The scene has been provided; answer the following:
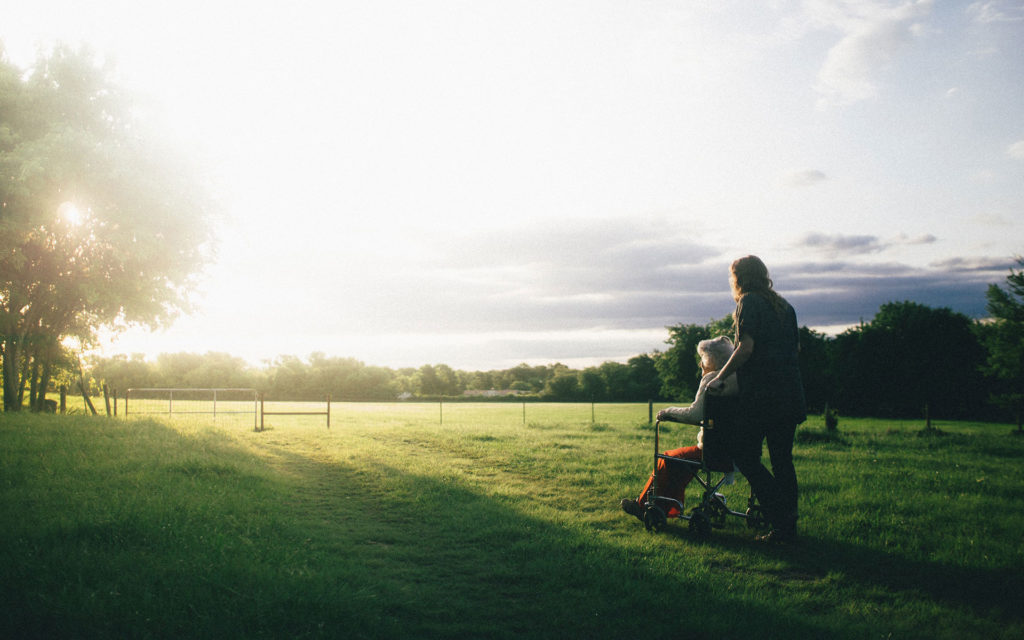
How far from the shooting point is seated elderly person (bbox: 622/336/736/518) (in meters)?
5.75

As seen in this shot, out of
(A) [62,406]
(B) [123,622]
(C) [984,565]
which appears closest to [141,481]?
(B) [123,622]

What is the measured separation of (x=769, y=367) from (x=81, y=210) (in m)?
22.0

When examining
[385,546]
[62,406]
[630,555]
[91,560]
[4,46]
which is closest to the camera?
[91,560]

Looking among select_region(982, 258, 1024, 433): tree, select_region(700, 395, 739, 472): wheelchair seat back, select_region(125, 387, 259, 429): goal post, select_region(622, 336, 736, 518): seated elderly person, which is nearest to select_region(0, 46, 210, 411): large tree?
select_region(125, 387, 259, 429): goal post

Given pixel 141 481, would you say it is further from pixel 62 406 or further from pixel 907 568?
pixel 62 406

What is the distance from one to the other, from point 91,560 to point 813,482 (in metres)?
9.32

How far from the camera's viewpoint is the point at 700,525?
5.84 m

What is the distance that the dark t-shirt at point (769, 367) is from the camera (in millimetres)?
5367

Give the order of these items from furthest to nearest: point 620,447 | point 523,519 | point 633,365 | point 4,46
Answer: point 633,365 → point 4,46 → point 620,447 → point 523,519

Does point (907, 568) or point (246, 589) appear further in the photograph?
point (907, 568)

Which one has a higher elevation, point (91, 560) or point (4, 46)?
point (4, 46)

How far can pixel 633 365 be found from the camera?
260ft

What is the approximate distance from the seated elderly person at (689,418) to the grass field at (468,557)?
0.36 metres

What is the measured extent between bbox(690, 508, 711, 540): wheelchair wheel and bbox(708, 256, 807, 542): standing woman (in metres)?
0.57
